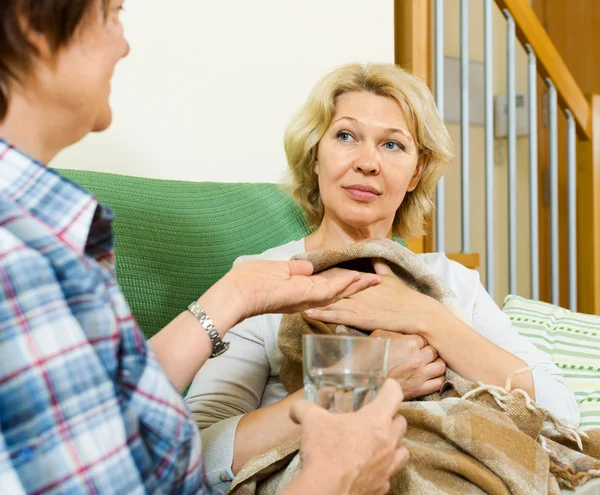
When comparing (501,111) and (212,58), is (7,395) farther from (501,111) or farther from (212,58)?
(501,111)

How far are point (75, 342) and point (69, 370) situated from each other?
2 cm

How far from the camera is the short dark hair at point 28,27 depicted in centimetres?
61

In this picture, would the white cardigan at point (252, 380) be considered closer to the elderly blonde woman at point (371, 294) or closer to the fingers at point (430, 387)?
the elderly blonde woman at point (371, 294)

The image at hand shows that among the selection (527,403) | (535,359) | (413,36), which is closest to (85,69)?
(527,403)

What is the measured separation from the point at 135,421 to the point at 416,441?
1.44ft

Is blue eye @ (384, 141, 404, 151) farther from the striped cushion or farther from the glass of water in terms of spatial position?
the glass of water

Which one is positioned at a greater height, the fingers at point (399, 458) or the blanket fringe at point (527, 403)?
the fingers at point (399, 458)

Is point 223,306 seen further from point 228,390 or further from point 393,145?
point 393,145

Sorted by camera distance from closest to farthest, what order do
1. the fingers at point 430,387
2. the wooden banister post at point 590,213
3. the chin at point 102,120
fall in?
the chin at point 102,120 < the fingers at point 430,387 < the wooden banister post at point 590,213

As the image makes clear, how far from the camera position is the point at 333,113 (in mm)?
1528

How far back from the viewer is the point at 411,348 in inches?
43.4

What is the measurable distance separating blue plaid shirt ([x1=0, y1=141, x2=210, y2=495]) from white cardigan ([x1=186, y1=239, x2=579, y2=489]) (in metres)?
0.44

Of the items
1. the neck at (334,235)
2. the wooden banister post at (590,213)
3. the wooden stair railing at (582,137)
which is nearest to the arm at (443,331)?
the neck at (334,235)

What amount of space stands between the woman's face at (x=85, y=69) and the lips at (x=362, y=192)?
0.79m
